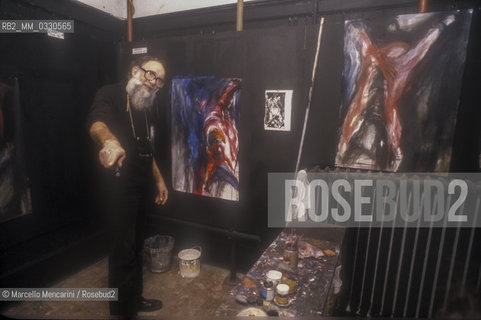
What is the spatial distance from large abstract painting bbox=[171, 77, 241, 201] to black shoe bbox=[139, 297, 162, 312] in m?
1.15

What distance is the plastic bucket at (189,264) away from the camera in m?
3.08

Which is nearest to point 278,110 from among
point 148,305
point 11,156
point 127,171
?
point 127,171

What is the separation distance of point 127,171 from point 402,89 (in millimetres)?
2224

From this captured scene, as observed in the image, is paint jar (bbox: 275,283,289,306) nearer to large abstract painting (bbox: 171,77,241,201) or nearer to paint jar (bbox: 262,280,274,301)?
paint jar (bbox: 262,280,274,301)

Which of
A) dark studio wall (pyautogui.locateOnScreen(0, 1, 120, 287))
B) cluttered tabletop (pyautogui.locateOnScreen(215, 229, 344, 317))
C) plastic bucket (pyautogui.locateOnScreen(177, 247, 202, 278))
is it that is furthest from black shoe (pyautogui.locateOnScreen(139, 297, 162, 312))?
cluttered tabletop (pyautogui.locateOnScreen(215, 229, 344, 317))

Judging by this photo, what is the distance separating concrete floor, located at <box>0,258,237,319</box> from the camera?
101 inches

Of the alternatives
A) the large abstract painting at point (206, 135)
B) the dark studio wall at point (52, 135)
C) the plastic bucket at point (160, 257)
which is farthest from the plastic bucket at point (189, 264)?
the dark studio wall at point (52, 135)

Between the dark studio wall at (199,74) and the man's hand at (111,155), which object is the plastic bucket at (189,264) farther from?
the man's hand at (111,155)

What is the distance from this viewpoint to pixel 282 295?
1.66 metres

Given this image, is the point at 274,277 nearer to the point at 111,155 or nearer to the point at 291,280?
the point at 291,280

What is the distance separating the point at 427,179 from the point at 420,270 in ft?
2.30

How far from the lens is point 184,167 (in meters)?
3.20

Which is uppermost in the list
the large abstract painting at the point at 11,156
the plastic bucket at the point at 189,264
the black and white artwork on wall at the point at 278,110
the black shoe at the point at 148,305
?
the black and white artwork on wall at the point at 278,110

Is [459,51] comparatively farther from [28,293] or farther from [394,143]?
[28,293]
